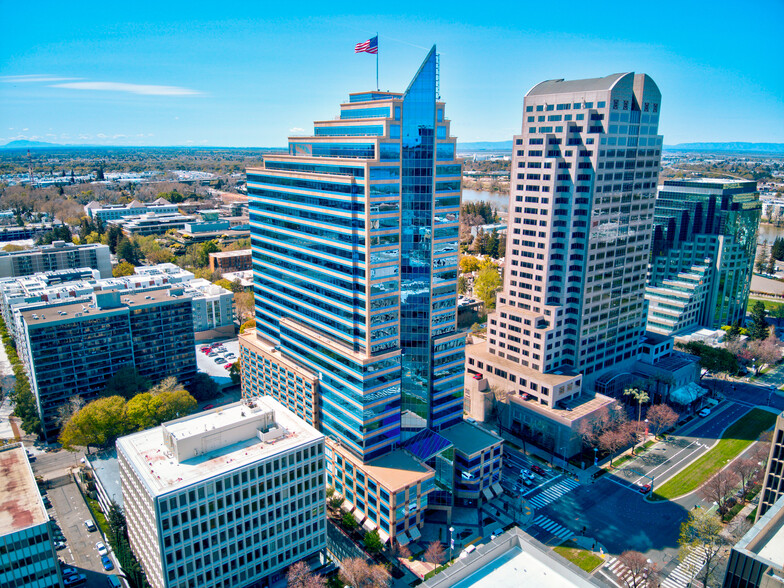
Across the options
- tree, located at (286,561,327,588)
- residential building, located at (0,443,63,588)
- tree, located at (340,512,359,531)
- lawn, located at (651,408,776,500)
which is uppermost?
residential building, located at (0,443,63,588)

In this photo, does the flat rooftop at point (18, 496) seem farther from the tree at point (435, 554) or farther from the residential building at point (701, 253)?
the residential building at point (701, 253)

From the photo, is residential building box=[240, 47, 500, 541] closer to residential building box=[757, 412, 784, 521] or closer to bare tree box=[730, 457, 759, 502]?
residential building box=[757, 412, 784, 521]

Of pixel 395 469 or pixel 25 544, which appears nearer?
pixel 25 544

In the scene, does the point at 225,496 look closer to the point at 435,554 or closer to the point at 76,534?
the point at 435,554

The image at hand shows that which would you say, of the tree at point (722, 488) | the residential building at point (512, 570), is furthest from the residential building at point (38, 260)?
the tree at point (722, 488)

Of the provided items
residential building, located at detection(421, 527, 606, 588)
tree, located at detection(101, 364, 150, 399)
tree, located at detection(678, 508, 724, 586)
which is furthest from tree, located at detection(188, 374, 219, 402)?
tree, located at detection(678, 508, 724, 586)

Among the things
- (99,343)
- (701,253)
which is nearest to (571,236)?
(701,253)

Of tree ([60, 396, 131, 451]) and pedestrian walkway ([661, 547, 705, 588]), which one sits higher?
tree ([60, 396, 131, 451])
